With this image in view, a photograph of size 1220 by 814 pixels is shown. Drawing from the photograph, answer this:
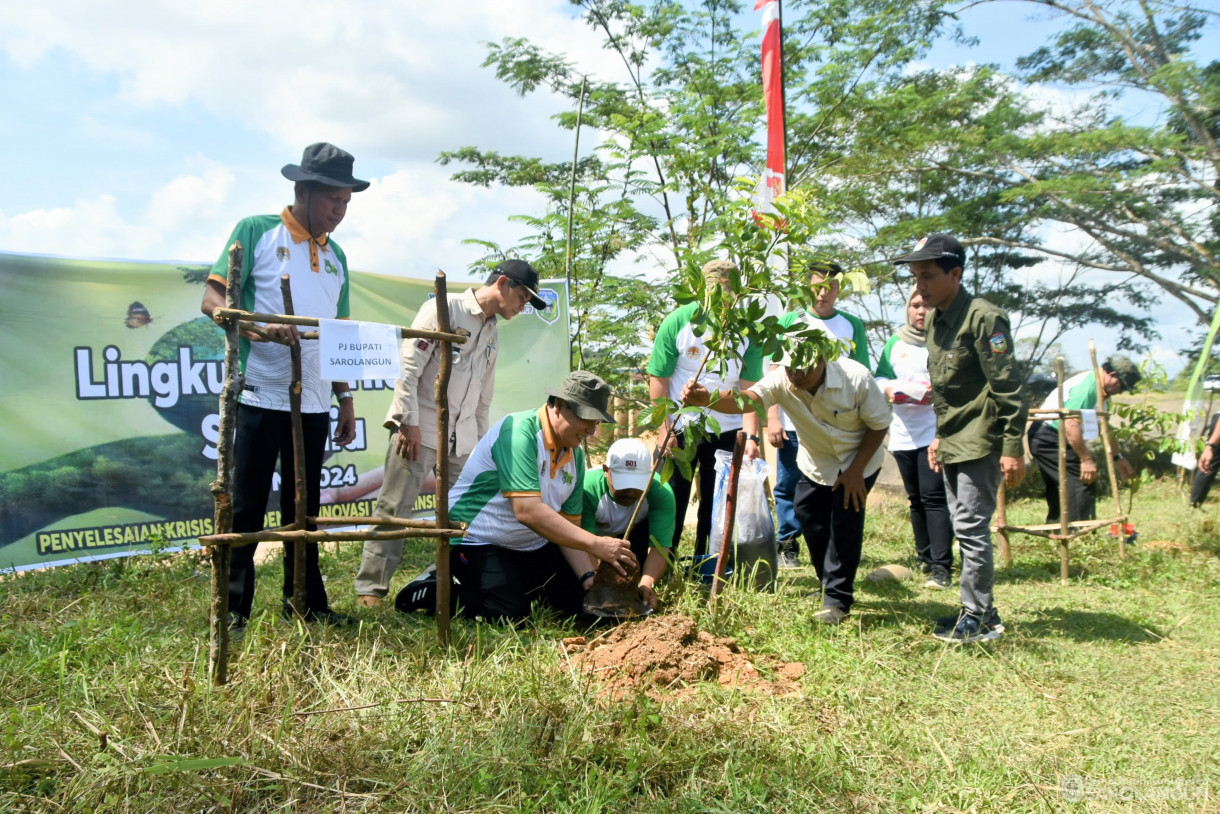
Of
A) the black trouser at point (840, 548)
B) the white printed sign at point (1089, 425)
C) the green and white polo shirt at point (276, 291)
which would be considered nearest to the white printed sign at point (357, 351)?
the green and white polo shirt at point (276, 291)

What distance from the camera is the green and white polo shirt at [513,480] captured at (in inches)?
142

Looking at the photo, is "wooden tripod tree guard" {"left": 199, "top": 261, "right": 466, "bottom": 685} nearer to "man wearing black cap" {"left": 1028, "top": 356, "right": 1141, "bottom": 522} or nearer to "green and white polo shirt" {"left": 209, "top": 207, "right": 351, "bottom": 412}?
"green and white polo shirt" {"left": 209, "top": 207, "right": 351, "bottom": 412}

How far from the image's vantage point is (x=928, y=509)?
5043 mm

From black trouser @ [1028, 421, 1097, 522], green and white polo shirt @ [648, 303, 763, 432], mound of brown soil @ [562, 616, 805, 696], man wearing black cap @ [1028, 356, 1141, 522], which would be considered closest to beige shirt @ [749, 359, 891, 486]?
green and white polo shirt @ [648, 303, 763, 432]

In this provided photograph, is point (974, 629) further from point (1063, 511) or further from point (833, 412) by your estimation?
point (1063, 511)

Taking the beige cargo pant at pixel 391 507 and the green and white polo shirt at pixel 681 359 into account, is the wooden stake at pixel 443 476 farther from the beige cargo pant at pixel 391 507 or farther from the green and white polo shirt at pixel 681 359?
the green and white polo shirt at pixel 681 359

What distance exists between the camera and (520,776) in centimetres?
232

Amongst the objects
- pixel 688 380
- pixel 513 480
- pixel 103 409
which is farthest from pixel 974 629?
pixel 103 409

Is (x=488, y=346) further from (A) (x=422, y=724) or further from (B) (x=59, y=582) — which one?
(B) (x=59, y=582)

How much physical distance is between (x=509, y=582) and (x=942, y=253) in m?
2.45

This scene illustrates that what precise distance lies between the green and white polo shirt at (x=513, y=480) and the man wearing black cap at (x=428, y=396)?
520 millimetres

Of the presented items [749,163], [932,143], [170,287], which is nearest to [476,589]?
[170,287]

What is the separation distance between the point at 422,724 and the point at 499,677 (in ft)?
1.18

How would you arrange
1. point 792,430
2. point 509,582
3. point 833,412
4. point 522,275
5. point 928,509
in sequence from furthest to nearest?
point 792,430 < point 928,509 < point 522,275 < point 833,412 < point 509,582
